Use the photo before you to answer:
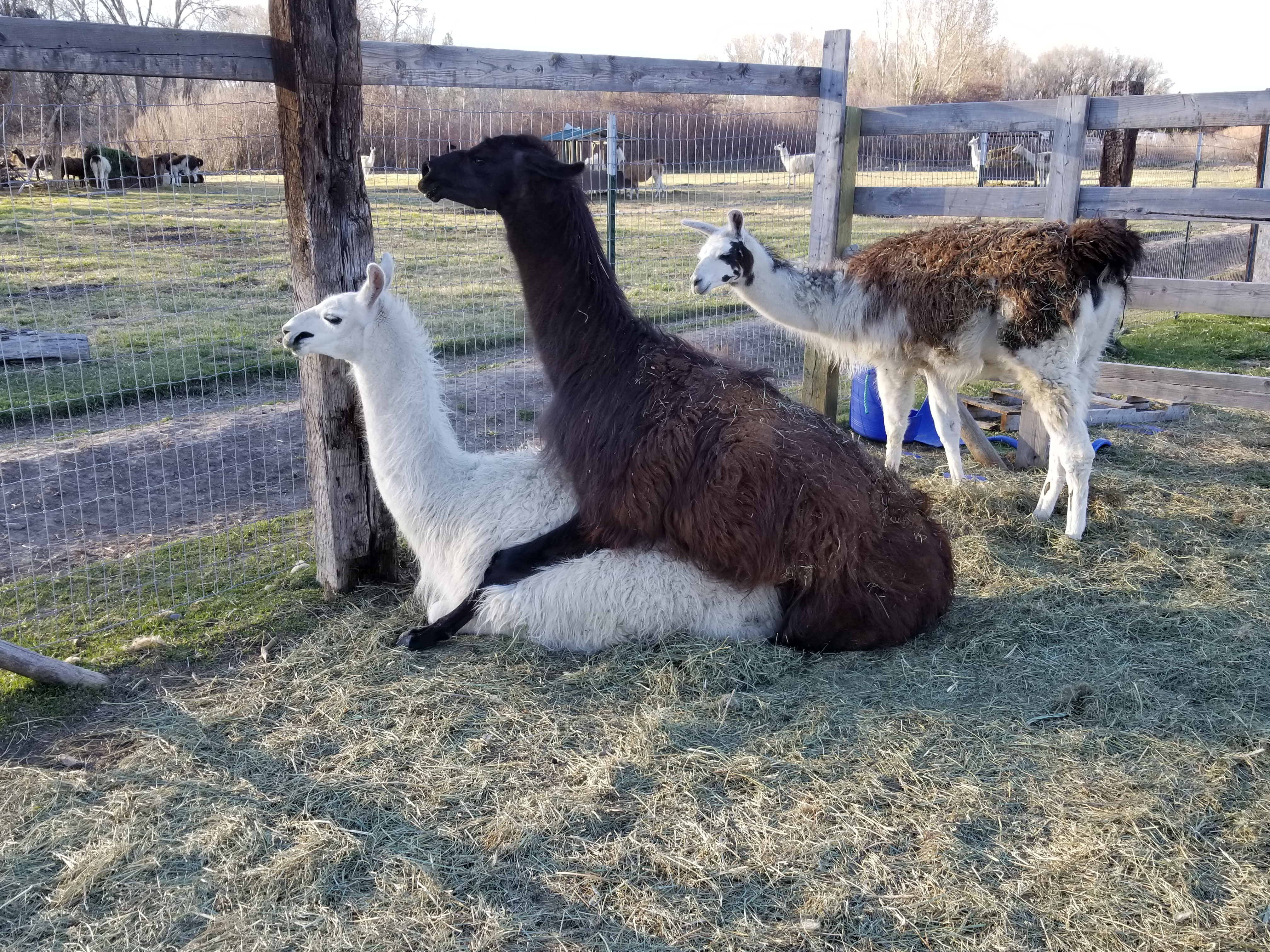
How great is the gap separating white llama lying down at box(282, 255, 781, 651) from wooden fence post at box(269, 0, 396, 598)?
0.21m

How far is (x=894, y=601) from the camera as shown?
3842mm

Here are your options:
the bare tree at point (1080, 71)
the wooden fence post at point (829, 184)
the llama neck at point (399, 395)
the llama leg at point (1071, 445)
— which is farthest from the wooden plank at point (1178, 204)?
the bare tree at point (1080, 71)

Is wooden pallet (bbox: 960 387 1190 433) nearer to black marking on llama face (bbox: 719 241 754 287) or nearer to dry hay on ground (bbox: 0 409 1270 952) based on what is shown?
black marking on llama face (bbox: 719 241 754 287)

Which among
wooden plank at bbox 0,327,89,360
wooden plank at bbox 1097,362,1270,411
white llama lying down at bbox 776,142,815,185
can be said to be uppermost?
white llama lying down at bbox 776,142,815,185

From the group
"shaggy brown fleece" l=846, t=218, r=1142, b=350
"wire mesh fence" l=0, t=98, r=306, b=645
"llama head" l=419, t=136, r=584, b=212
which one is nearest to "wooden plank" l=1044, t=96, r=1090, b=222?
"shaggy brown fleece" l=846, t=218, r=1142, b=350

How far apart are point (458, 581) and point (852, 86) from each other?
30.8 metres

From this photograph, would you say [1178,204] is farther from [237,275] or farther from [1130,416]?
[237,275]

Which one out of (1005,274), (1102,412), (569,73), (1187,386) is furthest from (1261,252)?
(569,73)

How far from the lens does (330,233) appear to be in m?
4.07

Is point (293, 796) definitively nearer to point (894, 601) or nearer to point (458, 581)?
point (458, 581)

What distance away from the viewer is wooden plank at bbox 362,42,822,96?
434 cm

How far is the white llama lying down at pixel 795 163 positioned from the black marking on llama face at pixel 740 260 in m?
Result: 1.79

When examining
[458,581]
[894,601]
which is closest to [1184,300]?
[894,601]

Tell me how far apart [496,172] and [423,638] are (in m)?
1.97
